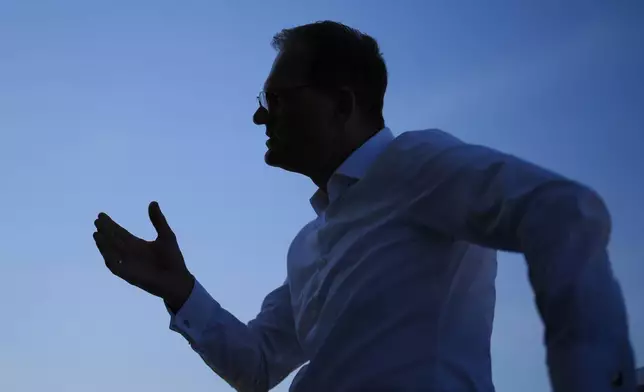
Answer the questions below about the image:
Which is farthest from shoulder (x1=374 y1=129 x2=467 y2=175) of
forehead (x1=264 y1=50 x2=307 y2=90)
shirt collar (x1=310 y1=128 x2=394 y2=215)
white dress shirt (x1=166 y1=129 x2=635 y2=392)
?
forehead (x1=264 y1=50 x2=307 y2=90)

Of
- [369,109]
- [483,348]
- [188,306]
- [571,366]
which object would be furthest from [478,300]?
[188,306]

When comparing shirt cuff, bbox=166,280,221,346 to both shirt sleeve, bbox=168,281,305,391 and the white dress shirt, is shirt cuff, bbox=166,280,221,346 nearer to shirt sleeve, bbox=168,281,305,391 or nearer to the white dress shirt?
shirt sleeve, bbox=168,281,305,391

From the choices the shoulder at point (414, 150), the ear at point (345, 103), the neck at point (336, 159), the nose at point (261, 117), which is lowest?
the shoulder at point (414, 150)

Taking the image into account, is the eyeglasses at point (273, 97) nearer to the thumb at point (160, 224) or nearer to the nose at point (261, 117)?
the nose at point (261, 117)

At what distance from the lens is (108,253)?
238 cm

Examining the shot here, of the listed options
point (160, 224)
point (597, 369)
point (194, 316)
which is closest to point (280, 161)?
point (160, 224)

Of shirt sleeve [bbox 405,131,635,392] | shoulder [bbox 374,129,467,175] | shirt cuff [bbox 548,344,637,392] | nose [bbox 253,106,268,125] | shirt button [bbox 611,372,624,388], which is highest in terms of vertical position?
nose [bbox 253,106,268,125]

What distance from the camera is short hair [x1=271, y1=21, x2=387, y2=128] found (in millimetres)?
2293

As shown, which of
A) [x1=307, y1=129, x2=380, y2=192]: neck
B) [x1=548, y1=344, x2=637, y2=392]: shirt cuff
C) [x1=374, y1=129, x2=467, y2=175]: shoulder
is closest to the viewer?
[x1=548, y1=344, x2=637, y2=392]: shirt cuff

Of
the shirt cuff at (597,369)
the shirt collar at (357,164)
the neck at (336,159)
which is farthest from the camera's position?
the neck at (336,159)

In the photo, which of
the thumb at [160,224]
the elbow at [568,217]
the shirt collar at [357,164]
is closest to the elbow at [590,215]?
the elbow at [568,217]

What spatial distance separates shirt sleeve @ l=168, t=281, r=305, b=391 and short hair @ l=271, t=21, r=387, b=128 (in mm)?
807

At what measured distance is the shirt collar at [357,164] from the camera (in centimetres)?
203

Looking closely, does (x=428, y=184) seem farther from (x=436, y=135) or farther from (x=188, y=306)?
(x=188, y=306)
